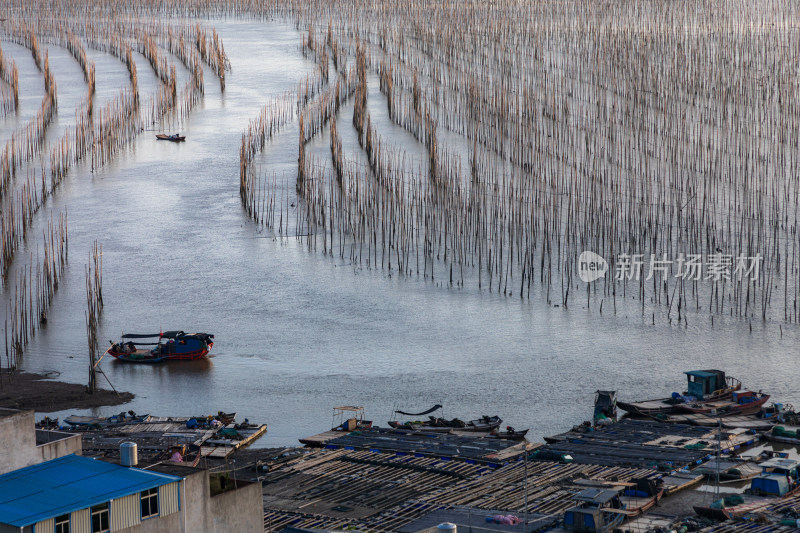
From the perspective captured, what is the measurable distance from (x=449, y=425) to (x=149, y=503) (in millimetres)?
17592

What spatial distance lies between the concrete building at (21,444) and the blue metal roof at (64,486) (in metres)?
0.35

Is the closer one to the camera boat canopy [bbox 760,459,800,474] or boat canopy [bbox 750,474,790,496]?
boat canopy [bbox 750,474,790,496]

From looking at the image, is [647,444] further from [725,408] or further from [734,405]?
[734,405]

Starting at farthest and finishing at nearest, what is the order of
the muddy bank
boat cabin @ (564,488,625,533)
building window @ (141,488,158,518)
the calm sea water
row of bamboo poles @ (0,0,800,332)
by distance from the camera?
row of bamboo poles @ (0,0,800,332)
the calm sea water
the muddy bank
boat cabin @ (564,488,625,533)
building window @ (141,488,158,518)

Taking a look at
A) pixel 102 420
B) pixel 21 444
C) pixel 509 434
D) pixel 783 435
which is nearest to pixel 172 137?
pixel 102 420

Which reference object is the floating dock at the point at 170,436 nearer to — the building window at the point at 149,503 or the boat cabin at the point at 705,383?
the building window at the point at 149,503

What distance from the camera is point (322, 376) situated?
42.5m

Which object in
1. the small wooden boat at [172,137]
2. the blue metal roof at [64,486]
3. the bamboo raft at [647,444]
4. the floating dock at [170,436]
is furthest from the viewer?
the small wooden boat at [172,137]

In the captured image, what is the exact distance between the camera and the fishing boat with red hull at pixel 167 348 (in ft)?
146

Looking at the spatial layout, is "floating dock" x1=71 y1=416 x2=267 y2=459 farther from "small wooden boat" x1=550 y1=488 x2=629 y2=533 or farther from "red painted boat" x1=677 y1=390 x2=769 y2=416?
"red painted boat" x1=677 y1=390 x2=769 y2=416

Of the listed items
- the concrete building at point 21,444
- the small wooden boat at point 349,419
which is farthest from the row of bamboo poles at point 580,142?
the concrete building at point 21,444

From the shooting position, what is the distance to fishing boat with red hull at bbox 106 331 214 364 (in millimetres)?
44594

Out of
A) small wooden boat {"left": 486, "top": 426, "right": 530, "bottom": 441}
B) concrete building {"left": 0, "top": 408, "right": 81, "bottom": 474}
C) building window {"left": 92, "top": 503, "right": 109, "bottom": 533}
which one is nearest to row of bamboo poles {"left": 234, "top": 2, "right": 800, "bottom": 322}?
small wooden boat {"left": 486, "top": 426, "right": 530, "bottom": 441}

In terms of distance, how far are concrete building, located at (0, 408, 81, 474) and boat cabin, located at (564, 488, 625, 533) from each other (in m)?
10.7
